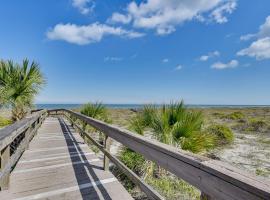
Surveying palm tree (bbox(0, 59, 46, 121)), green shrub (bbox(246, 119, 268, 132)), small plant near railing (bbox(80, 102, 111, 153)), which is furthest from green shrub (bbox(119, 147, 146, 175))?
green shrub (bbox(246, 119, 268, 132))

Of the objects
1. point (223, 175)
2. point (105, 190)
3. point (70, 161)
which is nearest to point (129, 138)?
point (105, 190)

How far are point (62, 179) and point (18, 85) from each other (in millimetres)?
9184

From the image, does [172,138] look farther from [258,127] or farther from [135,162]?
[258,127]

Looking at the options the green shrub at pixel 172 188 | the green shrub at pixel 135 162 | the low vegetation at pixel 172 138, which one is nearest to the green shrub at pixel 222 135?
the low vegetation at pixel 172 138

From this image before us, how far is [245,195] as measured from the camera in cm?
103

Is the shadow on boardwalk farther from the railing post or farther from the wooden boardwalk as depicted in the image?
the railing post

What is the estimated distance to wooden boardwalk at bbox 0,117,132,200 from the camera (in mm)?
2974

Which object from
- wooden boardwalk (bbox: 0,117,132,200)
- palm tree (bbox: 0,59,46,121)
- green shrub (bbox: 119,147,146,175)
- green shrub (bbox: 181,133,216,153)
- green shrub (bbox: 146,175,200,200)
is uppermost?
palm tree (bbox: 0,59,46,121)

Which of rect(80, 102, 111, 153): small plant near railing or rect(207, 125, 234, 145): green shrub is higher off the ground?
rect(80, 102, 111, 153): small plant near railing

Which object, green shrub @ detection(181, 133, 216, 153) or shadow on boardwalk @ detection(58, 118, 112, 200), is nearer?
shadow on boardwalk @ detection(58, 118, 112, 200)

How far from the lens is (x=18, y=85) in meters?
11.2

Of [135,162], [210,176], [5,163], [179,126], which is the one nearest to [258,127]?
[179,126]

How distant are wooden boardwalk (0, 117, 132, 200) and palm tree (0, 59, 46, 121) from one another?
686cm

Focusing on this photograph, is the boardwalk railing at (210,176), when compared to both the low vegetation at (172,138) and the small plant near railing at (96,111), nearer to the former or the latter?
the low vegetation at (172,138)
